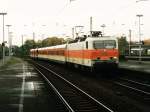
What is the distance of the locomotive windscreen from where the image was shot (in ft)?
97.2

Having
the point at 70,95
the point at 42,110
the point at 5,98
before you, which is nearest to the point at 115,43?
the point at 70,95

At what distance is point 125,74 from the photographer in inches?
1276

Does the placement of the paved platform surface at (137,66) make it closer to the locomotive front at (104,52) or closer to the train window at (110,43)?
the train window at (110,43)

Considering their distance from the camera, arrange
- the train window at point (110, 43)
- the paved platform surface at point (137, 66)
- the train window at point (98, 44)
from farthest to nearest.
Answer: the paved platform surface at point (137, 66) < the train window at point (110, 43) < the train window at point (98, 44)

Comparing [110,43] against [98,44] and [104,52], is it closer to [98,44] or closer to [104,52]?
[98,44]

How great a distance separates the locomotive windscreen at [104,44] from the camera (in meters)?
29.6

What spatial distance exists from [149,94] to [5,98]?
6.39m

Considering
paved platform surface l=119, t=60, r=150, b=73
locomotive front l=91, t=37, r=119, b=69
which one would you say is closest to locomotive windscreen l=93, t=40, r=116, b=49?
locomotive front l=91, t=37, r=119, b=69

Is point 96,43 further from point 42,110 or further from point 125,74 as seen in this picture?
point 42,110

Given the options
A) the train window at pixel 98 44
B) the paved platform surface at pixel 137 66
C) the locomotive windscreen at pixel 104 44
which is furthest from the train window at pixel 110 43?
the paved platform surface at pixel 137 66

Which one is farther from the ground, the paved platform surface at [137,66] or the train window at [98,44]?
the train window at [98,44]

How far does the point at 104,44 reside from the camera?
97.8ft

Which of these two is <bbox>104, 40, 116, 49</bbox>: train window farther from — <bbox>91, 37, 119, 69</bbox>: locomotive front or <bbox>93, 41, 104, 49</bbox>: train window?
<bbox>93, 41, 104, 49</bbox>: train window

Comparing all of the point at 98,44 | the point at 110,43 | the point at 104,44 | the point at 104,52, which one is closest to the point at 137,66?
the point at 110,43
